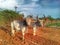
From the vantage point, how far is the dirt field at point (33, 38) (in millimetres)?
12045

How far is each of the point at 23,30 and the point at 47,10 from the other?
2327 millimetres

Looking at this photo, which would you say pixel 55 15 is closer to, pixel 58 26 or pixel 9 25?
pixel 58 26

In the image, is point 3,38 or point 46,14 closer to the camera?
point 3,38

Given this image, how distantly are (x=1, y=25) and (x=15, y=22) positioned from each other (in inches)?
52.7

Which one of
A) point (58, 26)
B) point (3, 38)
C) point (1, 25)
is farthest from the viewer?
point (58, 26)

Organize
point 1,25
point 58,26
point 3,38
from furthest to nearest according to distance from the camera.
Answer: point 58,26
point 1,25
point 3,38

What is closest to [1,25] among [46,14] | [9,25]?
[9,25]

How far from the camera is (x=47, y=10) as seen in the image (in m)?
14.5

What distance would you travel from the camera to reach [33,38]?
42.4 ft

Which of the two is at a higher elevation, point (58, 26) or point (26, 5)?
point (26, 5)

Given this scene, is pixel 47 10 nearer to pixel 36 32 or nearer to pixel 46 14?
pixel 46 14

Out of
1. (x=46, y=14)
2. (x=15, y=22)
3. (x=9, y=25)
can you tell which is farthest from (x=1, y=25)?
(x=46, y=14)

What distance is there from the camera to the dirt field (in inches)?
474

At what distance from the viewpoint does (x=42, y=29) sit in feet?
47.6
